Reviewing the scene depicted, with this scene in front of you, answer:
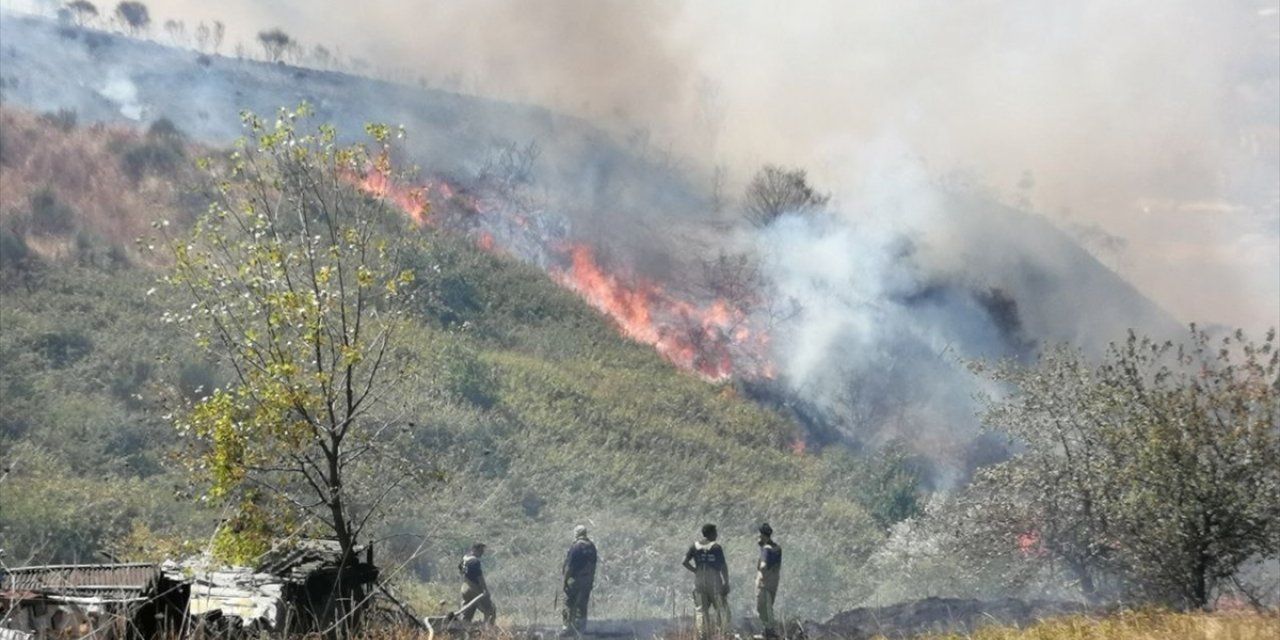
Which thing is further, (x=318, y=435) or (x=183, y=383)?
(x=183, y=383)

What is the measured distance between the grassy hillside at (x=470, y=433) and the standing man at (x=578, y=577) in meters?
2.98

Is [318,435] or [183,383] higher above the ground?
[183,383]

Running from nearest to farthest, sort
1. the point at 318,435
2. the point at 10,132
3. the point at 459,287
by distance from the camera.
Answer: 1. the point at 318,435
2. the point at 459,287
3. the point at 10,132

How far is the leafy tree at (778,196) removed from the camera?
58.0m

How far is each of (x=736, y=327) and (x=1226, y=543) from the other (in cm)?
3649

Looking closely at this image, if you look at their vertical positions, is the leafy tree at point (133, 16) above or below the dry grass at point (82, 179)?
above

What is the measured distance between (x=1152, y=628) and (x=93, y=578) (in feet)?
38.4

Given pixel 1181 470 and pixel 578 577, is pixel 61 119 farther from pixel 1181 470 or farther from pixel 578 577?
pixel 1181 470

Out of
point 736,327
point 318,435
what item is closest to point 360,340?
point 318,435

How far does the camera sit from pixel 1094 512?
1805 cm

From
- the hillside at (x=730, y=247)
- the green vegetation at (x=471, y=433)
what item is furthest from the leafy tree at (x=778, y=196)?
the green vegetation at (x=471, y=433)

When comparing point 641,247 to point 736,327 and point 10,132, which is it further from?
point 10,132

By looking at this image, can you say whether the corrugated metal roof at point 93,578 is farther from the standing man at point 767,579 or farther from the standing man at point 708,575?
the standing man at point 767,579

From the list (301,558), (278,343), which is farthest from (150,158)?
(278,343)
